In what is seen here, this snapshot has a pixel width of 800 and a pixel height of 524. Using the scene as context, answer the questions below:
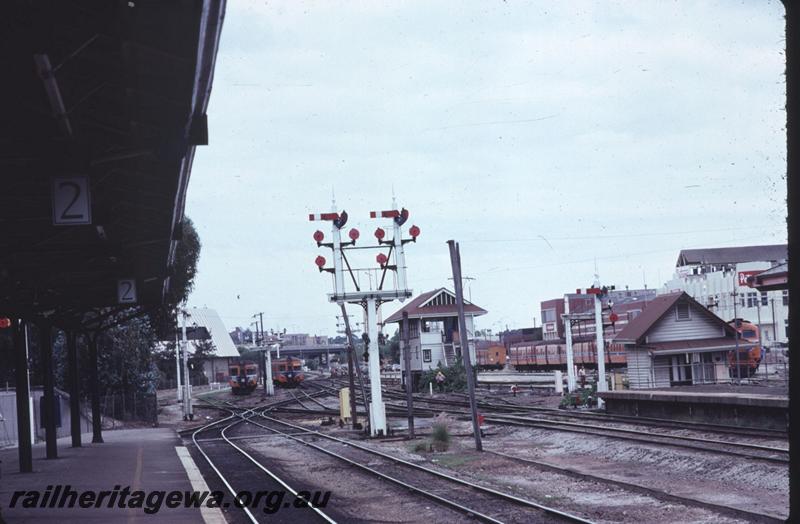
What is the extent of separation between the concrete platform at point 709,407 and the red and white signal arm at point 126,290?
49.1ft

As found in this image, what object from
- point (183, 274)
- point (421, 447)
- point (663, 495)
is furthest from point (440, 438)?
point (183, 274)

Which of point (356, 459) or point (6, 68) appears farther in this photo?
point (356, 459)

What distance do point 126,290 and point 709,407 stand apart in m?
15.8

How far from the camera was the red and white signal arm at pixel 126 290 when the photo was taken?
21.5 meters

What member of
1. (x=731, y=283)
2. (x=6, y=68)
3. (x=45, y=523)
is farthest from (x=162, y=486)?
(x=731, y=283)

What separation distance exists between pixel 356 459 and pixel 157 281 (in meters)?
6.70

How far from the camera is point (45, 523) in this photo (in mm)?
12930

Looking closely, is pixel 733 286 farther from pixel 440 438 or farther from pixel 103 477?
pixel 103 477

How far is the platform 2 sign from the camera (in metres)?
10.5

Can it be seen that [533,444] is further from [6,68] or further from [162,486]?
[6,68]

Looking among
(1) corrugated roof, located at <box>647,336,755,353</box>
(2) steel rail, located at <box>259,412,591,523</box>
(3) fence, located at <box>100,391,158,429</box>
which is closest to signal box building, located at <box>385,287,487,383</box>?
(3) fence, located at <box>100,391,158,429</box>

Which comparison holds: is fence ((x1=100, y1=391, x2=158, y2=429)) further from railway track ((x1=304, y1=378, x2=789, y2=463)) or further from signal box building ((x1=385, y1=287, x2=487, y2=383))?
signal box building ((x1=385, y1=287, x2=487, y2=383))

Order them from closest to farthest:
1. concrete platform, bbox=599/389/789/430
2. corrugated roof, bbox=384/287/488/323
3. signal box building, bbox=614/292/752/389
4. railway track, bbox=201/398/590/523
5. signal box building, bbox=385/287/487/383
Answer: railway track, bbox=201/398/590/523 < concrete platform, bbox=599/389/789/430 < signal box building, bbox=614/292/752/389 < signal box building, bbox=385/287/487/383 < corrugated roof, bbox=384/287/488/323

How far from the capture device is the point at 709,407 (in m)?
26.0
